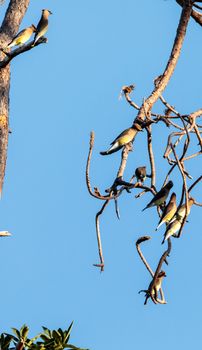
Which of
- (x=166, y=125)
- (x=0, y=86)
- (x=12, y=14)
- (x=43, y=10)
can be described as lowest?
(x=166, y=125)

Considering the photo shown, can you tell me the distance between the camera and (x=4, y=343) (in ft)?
23.9

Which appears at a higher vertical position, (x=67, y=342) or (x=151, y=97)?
(x=151, y=97)

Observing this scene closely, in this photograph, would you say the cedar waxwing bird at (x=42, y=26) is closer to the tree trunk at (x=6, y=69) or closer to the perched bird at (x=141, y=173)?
the tree trunk at (x=6, y=69)

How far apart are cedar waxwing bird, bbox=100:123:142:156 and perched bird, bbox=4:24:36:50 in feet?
10.3

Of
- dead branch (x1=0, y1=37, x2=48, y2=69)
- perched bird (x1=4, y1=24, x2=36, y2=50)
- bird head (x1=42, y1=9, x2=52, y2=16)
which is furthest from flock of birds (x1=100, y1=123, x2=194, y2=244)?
bird head (x1=42, y1=9, x2=52, y2=16)

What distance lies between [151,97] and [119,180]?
67 cm

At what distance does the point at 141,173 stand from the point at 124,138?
1.05 feet

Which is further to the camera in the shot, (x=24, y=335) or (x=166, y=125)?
(x=24, y=335)

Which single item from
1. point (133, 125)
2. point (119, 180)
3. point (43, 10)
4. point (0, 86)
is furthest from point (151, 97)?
point (43, 10)

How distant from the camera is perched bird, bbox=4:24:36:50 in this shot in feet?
28.2

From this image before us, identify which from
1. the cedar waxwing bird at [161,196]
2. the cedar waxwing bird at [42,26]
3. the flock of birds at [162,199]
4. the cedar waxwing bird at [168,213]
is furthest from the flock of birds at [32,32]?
the cedar waxwing bird at [161,196]

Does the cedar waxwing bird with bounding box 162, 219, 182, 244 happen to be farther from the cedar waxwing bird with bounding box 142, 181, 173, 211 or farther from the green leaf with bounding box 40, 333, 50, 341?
the green leaf with bounding box 40, 333, 50, 341

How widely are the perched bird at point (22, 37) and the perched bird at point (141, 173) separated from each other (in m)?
3.11

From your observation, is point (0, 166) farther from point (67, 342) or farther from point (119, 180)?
point (119, 180)
